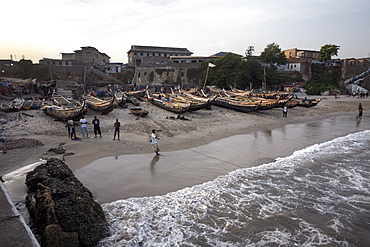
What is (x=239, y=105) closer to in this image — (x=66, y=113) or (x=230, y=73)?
(x=66, y=113)

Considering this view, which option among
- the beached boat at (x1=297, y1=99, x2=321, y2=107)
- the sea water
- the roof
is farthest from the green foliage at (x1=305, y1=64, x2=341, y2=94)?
the sea water

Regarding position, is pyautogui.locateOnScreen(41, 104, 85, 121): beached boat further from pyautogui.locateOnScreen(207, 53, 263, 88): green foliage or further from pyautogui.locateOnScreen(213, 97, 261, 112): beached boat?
pyautogui.locateOnScreen(207, 53, 263, 88): green foliage

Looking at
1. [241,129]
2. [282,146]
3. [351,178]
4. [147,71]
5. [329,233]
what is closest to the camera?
[329,233]

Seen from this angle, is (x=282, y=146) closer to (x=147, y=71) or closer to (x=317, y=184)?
(x=317, y=184)

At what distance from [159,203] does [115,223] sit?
4.13ft

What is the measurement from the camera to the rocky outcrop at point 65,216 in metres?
4.03

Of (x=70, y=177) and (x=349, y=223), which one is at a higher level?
(x=70, y=177)

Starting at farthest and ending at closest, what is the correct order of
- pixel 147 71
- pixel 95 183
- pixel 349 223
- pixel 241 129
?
pixel 147 71, pixel 241 129, pixel 95 183, pixel 349 223

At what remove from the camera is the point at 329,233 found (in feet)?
17.1

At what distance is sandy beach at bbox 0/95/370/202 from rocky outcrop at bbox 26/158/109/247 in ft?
3.97

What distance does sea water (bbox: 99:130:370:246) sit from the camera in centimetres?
496

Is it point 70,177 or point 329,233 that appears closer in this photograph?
point 329,233

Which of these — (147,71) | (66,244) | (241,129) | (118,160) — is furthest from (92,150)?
(147,71)

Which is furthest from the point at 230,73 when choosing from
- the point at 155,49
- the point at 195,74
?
the point at 155,49
